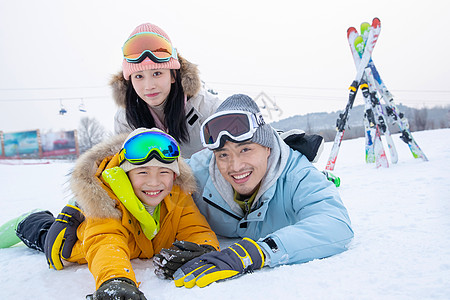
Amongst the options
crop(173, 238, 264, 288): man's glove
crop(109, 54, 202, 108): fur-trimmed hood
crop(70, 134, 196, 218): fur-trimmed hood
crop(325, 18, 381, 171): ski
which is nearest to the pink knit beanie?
crop(109, 54, 202, 108): fur-trimmed hood

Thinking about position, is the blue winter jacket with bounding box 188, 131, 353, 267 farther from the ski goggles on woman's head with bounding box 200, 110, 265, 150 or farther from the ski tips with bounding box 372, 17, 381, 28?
the ski tips with bounding box 372, 17, 381, 28

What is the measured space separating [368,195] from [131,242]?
2.83 metres

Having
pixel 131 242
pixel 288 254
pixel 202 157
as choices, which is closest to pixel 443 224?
pixel 288 254

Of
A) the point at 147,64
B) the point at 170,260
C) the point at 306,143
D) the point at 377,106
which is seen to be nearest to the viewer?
the point at 170,260

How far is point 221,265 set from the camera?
1583 millimetres

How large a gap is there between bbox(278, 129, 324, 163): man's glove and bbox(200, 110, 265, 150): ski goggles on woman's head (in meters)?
0.48

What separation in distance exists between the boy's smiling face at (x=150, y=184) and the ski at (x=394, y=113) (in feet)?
18.2

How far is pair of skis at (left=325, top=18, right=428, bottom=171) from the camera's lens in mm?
6227

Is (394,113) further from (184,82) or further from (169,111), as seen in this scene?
(169,111)

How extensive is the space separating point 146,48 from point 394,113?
524cm

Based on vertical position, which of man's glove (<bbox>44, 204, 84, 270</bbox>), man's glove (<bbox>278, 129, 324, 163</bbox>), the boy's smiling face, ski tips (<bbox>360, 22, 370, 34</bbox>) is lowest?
man's glove (<bbox>44, 204, 84, 270</bbox>)

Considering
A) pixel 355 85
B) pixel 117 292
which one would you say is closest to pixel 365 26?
pixel 355 85

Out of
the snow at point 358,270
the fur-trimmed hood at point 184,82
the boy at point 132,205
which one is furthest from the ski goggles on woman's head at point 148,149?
the fur-trimmed hood at point 184,82

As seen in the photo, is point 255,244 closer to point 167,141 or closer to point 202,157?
point 167,141
